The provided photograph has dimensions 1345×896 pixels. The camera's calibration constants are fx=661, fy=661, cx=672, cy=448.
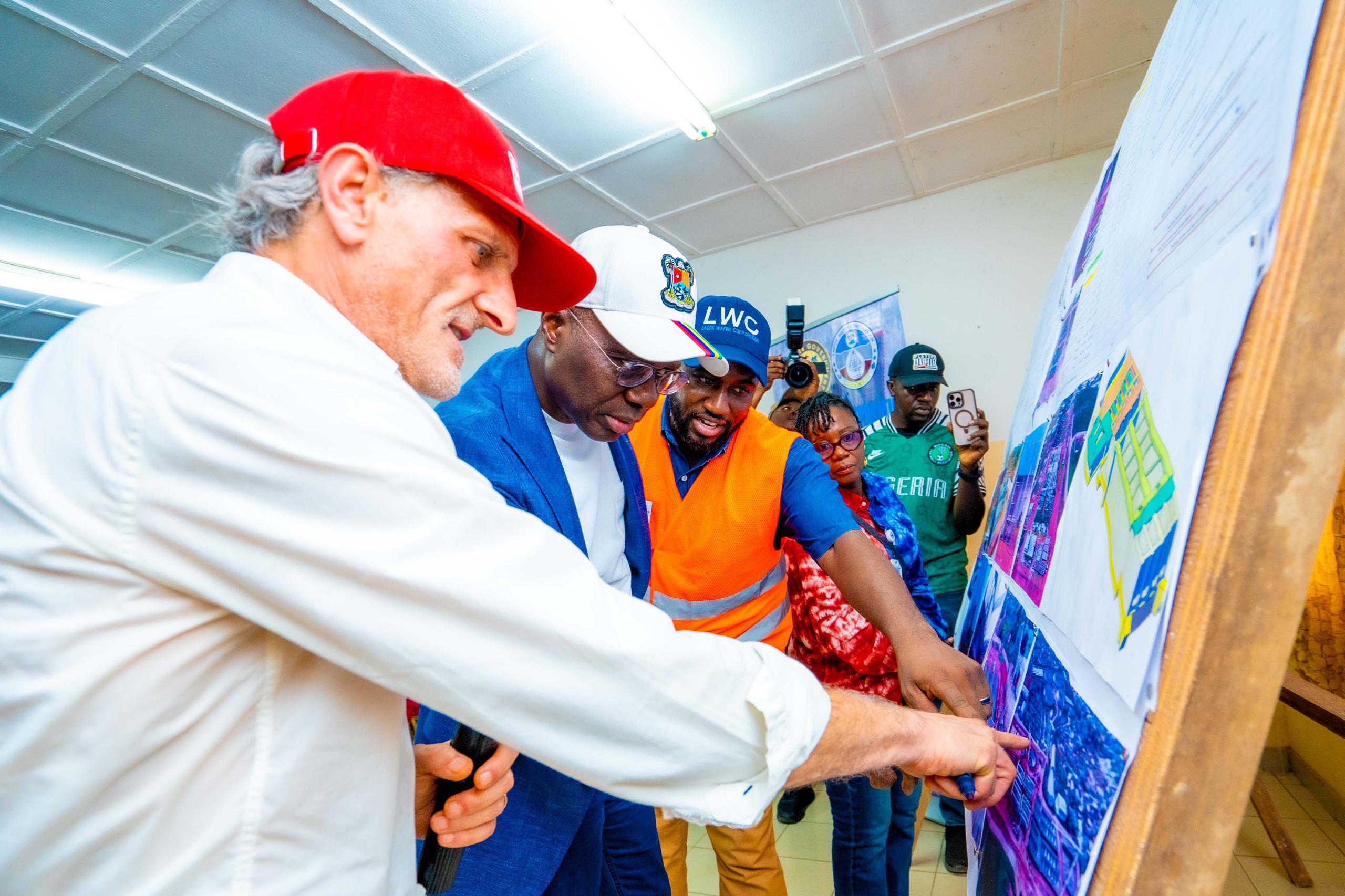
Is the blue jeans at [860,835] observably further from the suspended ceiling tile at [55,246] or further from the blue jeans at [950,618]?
the suspended ceiling tile at [55,246]

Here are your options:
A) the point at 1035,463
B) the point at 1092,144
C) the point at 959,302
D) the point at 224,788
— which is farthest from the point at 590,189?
the point at 224,788

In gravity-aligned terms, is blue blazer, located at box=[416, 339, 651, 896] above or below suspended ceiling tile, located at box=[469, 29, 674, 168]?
below

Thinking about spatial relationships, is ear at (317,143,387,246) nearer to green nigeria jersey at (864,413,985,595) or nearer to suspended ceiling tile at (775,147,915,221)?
green nigeria jersey at (864,413,985,595)

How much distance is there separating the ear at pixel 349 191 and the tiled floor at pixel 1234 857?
2.04m

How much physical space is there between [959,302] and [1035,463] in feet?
11.2

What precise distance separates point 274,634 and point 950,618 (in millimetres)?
2512

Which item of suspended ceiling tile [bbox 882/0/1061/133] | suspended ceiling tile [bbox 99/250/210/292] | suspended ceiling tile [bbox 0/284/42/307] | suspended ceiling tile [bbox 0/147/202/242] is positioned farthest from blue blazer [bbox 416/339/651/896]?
suspended ceiling tile [bbox 0/284/42/307]

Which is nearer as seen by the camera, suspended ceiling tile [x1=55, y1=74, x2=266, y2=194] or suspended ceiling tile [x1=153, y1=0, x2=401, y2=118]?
suspended ceiling tile [x1=153, y1=0, x2=401, y2=118]

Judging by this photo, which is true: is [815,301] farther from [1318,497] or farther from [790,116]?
[1318,497]

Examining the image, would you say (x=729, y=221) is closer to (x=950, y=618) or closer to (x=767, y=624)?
(x=950, y=618)

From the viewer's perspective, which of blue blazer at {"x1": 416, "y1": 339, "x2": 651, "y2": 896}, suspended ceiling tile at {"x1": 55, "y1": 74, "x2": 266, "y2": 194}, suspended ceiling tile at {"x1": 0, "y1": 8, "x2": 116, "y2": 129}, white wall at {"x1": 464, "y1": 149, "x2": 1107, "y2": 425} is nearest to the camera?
blue blazer at {"x1": 416, "y1": 339, "x2": 651, "y2": 896}

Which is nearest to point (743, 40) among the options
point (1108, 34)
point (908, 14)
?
point (908, 14)

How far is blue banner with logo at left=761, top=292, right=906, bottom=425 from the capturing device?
396 centimetres

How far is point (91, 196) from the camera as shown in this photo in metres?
3.63
